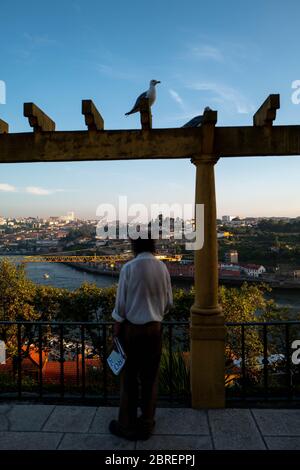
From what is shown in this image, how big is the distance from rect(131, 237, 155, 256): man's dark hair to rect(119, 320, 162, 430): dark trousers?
59 cm

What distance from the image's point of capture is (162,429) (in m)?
3.19

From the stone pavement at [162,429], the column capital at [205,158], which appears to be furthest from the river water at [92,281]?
the column capital at [205,158]

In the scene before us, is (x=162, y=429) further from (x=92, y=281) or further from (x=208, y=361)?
(x=92, y=281)

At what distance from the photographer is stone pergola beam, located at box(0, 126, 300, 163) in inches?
142

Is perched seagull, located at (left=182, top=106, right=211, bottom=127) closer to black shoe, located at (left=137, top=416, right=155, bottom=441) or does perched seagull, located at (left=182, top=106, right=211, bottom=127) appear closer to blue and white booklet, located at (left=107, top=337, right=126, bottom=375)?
blue and white booklet, located at (left=107, top=337, right=126, bottom=375)

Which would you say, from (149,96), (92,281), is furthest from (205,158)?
(92,281)

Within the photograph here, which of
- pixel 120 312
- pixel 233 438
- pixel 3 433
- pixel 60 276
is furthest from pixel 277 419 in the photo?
pixel 60 276

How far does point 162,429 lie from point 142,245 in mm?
1659

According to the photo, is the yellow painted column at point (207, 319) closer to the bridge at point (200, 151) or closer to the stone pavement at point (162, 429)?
the bridge at point (200, 151)

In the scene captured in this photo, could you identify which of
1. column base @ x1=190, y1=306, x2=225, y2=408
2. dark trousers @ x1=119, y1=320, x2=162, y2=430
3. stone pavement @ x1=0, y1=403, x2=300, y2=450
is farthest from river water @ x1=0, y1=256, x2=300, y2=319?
dark trousers @ x1=119, y1=320, x2=162, y2=430

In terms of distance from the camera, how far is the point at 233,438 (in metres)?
3.02

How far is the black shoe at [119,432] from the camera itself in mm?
2998
